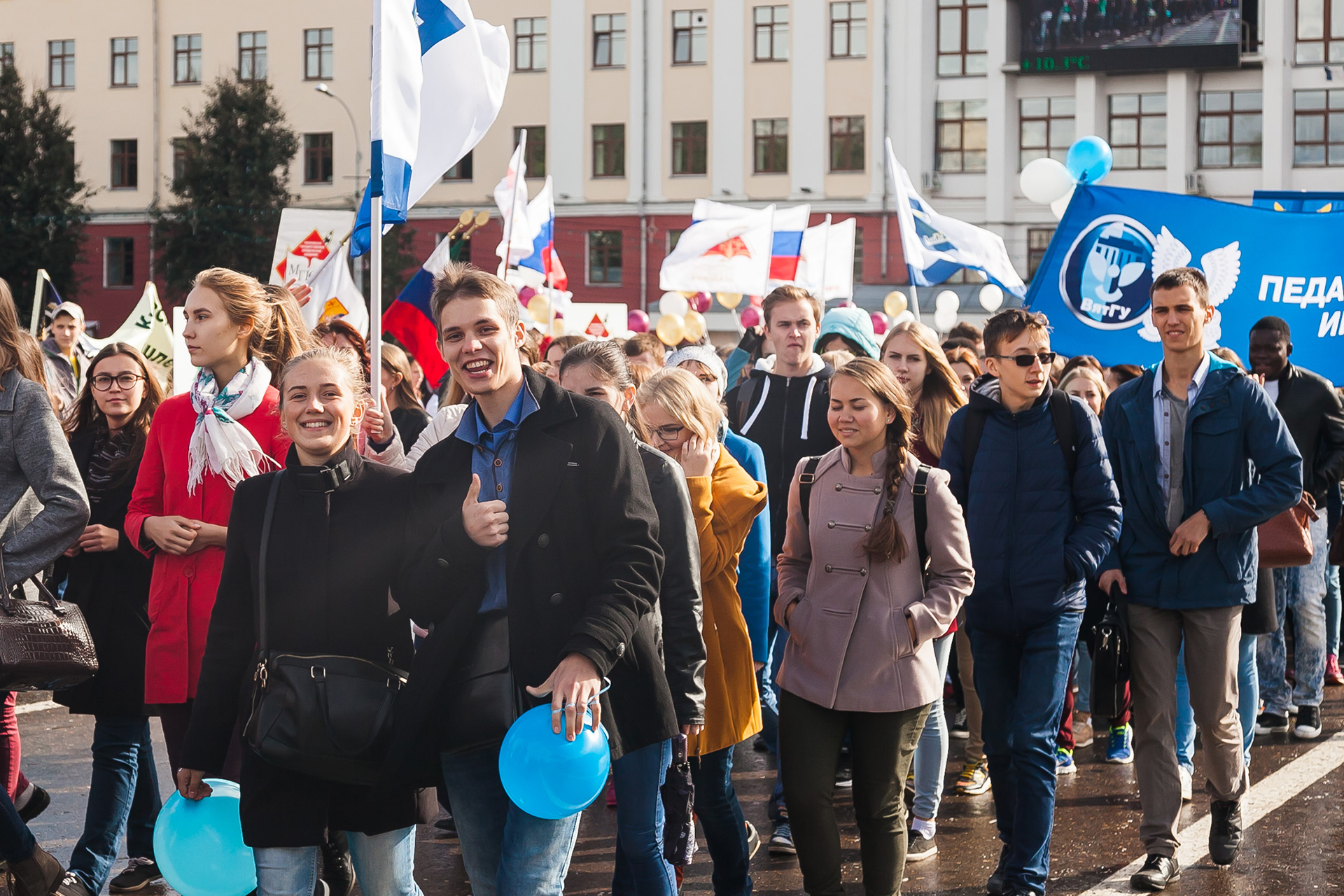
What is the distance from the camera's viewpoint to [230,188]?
4303cm

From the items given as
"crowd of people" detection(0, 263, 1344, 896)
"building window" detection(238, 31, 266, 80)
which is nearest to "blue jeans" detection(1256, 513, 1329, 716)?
"crowd of people" detection(0, 263, 1344, 896)

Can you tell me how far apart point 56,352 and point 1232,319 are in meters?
7.55

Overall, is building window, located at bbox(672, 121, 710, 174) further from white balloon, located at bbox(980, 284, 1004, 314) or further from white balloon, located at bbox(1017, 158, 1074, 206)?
white balloon, located at bbox(1017, 158, 1074, 206)

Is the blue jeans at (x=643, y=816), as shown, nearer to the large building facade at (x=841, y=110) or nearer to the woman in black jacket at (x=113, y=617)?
the woman in black jacket at (x=113, y=617)

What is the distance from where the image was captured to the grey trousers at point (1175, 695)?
5508mm

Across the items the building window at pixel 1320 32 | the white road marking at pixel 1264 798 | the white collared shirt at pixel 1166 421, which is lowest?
the white road marking at pixel 1264 798

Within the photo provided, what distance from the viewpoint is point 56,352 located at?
1062 centimetres

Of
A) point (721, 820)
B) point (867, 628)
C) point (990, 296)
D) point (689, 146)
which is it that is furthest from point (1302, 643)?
point (689, 146)

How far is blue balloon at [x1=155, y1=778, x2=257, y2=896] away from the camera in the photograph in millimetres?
3936

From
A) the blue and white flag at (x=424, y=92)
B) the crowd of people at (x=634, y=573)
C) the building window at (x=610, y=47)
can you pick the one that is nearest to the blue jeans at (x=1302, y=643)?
the crowd of people at (x=634, y=573)

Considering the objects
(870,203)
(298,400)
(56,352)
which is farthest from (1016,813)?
(870,203)

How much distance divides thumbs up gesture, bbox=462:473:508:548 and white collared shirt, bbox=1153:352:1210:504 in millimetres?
3009

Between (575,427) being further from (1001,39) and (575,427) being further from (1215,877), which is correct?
(1001,39)

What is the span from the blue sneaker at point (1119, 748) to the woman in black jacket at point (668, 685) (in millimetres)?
3695
